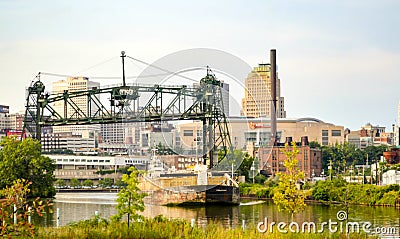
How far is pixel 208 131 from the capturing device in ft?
243

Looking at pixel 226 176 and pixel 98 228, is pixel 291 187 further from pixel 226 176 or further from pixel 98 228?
pixel 226 176

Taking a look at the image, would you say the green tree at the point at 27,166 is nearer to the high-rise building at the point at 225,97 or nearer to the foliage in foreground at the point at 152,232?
the high-rise building at the point at 225,97

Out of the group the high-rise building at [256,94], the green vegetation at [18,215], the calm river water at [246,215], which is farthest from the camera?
the high-rise building at [256,94]

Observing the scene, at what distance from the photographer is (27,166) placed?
252ft

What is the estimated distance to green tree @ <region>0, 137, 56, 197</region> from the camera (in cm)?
7506

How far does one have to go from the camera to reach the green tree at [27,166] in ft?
246

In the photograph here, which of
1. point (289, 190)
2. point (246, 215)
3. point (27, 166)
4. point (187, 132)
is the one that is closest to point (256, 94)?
point (187, 132)

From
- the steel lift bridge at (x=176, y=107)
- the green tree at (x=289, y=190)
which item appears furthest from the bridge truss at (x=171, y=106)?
the green tree at (x=289, y=190)

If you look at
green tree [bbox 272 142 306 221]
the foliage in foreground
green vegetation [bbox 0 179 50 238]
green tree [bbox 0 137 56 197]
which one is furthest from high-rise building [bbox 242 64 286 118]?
green vegetation [bbox 0 179 50 238]

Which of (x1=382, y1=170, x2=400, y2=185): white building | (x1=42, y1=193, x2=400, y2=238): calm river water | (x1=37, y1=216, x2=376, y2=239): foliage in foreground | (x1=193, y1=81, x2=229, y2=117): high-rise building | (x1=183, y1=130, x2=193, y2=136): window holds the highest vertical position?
(x1=193, y1=81, x2=229, y2=117): high-rise building

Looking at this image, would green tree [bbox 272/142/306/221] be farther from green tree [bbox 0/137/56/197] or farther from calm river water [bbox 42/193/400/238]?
green tree [bbox 0/137/56/197]

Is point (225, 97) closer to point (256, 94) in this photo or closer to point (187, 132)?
point (187, 132)

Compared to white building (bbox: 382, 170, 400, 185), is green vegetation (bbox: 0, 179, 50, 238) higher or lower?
higher

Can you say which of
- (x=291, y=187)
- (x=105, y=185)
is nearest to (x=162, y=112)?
(x=291, y=187)
